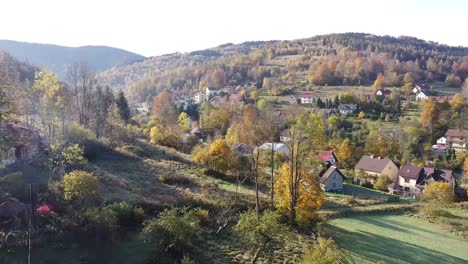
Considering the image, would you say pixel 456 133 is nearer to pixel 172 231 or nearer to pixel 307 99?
pixel 307 99

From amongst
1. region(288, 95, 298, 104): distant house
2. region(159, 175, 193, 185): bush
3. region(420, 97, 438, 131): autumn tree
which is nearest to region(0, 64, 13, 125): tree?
region(159, 175, 193, 185): bush

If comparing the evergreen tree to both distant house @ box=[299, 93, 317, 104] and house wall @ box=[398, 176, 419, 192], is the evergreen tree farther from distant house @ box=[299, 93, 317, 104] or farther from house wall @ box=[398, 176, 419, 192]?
distant house @ box=[299, 93, 317, 104]

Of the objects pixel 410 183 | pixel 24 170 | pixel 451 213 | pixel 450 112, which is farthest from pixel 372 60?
pixel 24 170

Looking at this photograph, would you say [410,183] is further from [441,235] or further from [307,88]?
[307,88]

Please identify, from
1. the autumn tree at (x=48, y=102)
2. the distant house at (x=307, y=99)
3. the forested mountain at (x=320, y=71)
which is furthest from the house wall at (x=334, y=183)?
the forested mountain at (x=320, y=71)

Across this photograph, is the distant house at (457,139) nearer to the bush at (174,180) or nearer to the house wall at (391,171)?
the house wall at (391,171)

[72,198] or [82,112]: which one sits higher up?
[82,112]
